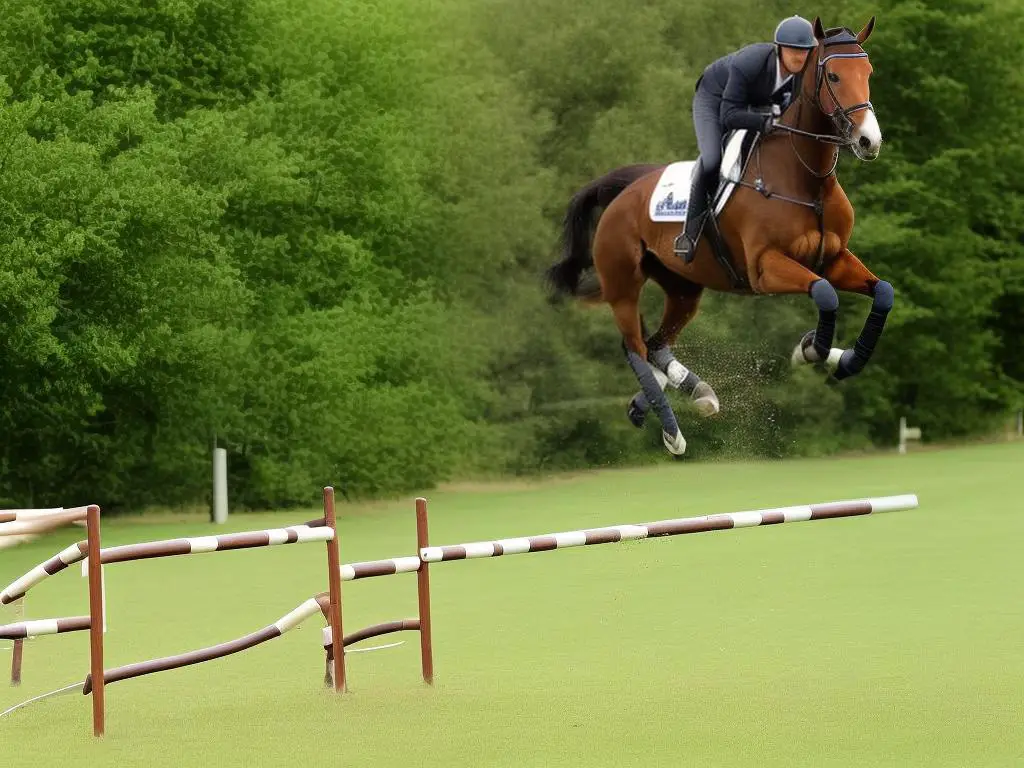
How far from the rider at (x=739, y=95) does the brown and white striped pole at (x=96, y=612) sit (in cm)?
282

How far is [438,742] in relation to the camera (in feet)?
24.1

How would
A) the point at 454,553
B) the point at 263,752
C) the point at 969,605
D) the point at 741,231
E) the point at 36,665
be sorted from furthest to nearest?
1. the point at 969,605
2. the point at 36,665
3. the point at 454,553
4. the point at 263,752
5. the point at 741,231

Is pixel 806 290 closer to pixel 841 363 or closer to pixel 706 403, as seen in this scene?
pixel 841 363

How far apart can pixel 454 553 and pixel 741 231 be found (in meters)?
2.47

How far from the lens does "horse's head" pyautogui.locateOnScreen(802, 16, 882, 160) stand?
18.2 ft

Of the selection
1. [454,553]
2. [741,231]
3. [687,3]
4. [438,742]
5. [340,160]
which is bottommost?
[438,742]

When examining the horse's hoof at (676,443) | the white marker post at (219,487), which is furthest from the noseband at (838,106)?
the white marker post at (219,487)

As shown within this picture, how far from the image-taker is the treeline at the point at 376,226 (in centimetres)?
1650

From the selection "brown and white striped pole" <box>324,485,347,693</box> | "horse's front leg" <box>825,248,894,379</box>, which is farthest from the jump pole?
"horse's front leg" <box>825,248,894,379</box>

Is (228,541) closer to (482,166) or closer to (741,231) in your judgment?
(741,231)

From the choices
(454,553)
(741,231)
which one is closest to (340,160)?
(454,553)

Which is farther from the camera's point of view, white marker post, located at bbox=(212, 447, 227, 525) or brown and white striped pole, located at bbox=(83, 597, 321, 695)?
white marker post, located at bbox=(212, 447, 227, 525)

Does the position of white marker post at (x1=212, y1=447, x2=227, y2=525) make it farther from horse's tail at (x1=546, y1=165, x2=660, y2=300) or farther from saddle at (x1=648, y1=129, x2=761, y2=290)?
saddle at (x1=648, y1=129, x2=761, y2=290)

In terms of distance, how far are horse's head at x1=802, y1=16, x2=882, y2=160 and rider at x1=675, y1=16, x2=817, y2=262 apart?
0.10 meters
